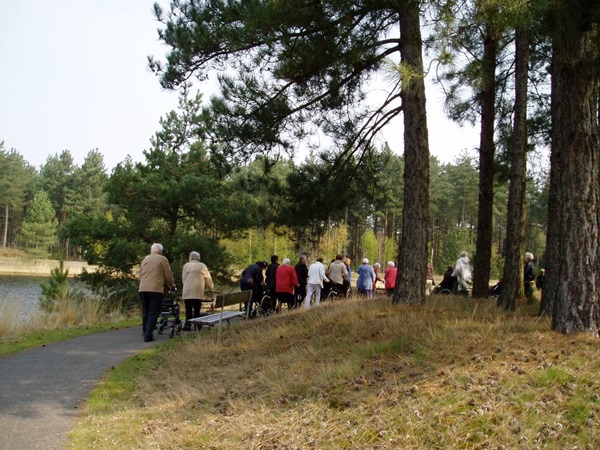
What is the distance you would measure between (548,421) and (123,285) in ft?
69.1

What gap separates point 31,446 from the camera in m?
4.79

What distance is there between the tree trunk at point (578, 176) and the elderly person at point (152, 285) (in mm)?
6847

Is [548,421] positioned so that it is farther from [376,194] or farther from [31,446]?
[376,194]

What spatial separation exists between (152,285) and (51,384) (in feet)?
12.1

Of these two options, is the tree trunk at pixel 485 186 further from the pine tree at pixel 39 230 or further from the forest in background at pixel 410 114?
the pine tree at pixel 39 230

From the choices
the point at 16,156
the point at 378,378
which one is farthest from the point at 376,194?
the point at 16,156

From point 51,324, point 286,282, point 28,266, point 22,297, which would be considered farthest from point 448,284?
point 28,266

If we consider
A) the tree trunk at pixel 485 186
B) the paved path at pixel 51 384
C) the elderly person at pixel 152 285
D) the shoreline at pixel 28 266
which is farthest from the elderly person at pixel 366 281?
the shoreline at pixel 28 266

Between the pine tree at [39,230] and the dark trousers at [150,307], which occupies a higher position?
the pine tree at [39,230]

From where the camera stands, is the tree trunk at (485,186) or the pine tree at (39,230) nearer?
the tree trunk at (485,186)

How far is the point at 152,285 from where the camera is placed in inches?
417

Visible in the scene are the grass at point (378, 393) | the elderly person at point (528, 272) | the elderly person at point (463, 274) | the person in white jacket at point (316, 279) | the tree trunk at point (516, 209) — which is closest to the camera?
the grass at point (378, 393)

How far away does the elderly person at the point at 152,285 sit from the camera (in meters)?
10.6

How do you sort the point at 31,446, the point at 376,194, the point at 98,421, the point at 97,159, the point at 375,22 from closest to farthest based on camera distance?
1. the point at 31,446
2. the point at 98,421
3. the point at 375,22
4. the point at 376,194
5. the point at 97,159
